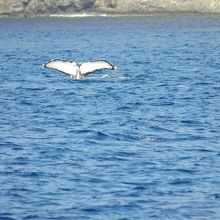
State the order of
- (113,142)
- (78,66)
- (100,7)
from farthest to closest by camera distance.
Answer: (100,7) → (78,66) → (113,142)

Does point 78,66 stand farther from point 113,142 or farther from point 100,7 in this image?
point 100,7

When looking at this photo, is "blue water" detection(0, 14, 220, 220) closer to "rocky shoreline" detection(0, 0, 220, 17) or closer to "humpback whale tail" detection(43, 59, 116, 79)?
"humpback whale tail" detection(43, 59, 116, 79)

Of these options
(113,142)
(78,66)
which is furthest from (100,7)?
(113,142)

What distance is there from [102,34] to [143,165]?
9841 centimetres

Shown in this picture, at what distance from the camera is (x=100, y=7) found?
175m

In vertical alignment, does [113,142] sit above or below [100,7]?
above

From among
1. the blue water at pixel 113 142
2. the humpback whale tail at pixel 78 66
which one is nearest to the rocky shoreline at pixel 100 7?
the blue water at pixel 113 142

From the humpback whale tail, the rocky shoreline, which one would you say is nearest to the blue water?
the humpback whale tail

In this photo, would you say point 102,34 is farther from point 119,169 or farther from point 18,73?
point 119,169

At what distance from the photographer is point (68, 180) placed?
87.1ft

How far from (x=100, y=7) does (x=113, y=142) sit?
143827 millimetres

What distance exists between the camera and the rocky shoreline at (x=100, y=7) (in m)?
171

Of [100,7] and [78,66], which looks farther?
[100,7]

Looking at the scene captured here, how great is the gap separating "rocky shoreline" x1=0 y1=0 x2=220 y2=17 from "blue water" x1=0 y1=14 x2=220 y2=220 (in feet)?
331
